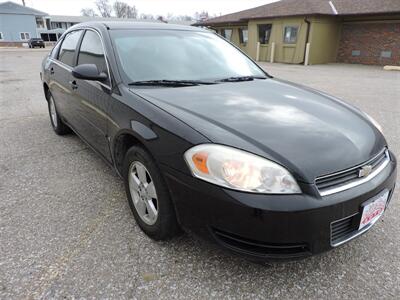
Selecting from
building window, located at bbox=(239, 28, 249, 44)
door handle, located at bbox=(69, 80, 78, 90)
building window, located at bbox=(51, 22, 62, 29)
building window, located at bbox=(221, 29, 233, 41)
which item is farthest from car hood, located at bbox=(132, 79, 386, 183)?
building window, located at bbox=(51, 22, 62, 29)

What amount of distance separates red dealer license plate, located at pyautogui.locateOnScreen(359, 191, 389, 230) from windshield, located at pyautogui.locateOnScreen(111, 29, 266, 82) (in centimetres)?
159

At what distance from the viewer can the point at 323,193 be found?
5.35 ft

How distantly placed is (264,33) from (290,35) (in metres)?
2.17

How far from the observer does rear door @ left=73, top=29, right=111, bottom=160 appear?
268 centimetres

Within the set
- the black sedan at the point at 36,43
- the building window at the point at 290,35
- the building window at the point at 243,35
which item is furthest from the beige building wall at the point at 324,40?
the black sedan at the point at 36,43

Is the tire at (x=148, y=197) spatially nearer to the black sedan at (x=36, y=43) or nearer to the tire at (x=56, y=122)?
the tire at (x=56, y=122)

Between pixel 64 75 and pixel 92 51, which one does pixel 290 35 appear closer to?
pixel 64 75

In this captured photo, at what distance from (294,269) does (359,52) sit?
19.5 meters

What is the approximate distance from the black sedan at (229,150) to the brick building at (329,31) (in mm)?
16719

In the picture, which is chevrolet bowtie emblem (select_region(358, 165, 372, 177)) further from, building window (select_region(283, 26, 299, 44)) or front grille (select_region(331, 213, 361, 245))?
building window (select_region(283, 26, 299, 44))

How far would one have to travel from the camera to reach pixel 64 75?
3770 millimetres

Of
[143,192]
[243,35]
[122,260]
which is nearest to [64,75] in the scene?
[143,192]

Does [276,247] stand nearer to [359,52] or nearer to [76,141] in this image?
[76,141]

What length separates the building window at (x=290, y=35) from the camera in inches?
715
